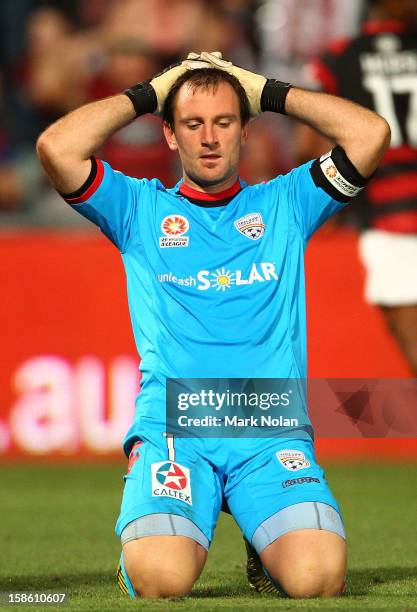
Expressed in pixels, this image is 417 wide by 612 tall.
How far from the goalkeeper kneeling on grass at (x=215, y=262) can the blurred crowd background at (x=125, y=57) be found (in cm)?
620

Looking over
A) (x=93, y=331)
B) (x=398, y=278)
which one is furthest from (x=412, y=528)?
(x=93, y=331)

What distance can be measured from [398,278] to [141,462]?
3007 mm

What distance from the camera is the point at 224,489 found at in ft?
17.5

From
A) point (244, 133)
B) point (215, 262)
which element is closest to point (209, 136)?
point (244, 133)

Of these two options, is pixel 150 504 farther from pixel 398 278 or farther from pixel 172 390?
pixel 398 278

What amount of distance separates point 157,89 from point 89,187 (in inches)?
18.5

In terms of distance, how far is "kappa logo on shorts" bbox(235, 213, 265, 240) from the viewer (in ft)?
17.8

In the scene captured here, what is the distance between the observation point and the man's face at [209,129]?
5336 millimetres

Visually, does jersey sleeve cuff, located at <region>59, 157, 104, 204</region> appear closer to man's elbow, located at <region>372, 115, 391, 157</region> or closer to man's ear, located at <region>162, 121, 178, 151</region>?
man's ear, located at <region>162, 121, 178, 151</region>

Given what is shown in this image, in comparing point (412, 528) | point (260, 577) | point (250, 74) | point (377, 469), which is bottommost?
point (377, 469)

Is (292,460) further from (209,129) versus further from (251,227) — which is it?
(209,129)

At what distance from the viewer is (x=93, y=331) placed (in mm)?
10523

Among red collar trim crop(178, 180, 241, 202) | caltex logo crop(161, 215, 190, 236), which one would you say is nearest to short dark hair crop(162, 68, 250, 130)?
red collar trim crop(178, 180, 241, 202)

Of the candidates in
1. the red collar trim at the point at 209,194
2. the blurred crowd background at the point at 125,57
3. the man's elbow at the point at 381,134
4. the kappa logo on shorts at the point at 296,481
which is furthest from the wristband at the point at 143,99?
the blurred crowd background at the point at 125,57
